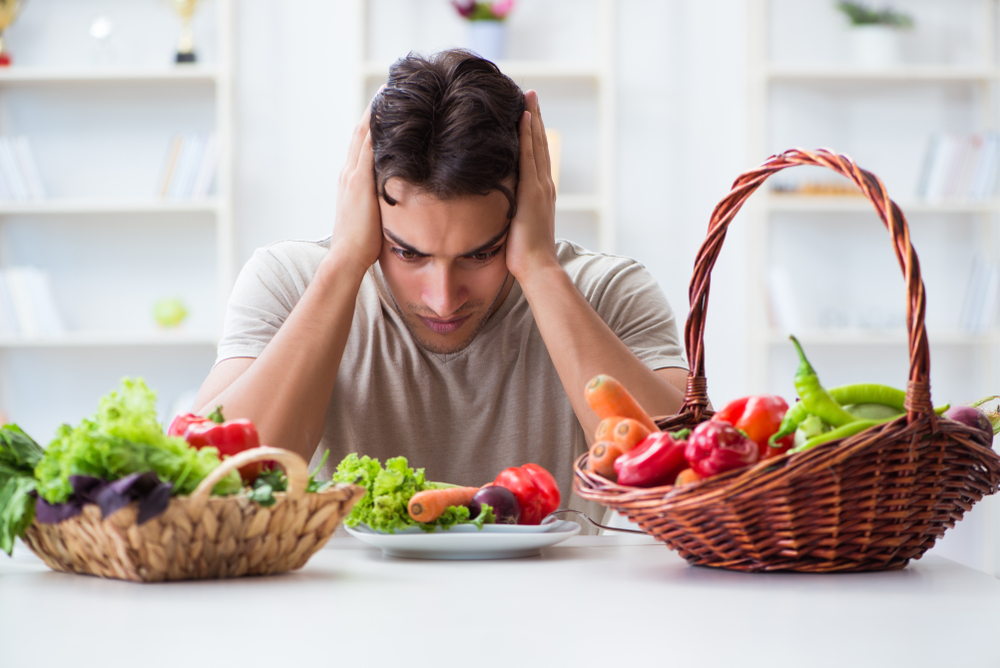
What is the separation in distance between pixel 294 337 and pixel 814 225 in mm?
2587

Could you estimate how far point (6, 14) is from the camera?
129 inches

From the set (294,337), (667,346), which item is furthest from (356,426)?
(667,346)

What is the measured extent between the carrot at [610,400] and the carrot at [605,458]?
0.11 ft

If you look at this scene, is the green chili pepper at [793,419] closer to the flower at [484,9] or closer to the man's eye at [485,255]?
the man's eye at [485,255]

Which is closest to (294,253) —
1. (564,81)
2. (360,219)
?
(360,219)

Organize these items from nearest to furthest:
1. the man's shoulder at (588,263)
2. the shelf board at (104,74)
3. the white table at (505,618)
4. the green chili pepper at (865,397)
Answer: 1. the white table at (505,618)
2. the green chili pepper at (865,397)
3. the man's shoulder at (588,263)
4. the shelf board at (104,74)

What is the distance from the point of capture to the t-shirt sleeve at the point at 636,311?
1636mm

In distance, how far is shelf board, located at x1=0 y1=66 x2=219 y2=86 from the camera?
3.18m

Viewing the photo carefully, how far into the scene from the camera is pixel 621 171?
346 cm

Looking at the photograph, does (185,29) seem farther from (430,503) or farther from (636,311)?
(430,503)

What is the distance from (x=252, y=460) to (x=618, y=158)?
2.89 m

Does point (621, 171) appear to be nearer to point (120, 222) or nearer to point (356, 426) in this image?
point (120, 222)

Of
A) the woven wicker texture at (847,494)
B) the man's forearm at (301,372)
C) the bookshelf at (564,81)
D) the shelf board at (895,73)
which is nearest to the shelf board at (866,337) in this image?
the bookshelf at (564,81)

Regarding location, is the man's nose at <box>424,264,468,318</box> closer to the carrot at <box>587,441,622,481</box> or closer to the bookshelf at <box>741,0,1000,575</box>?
the carrot at <box>587,441,622,481</box>
